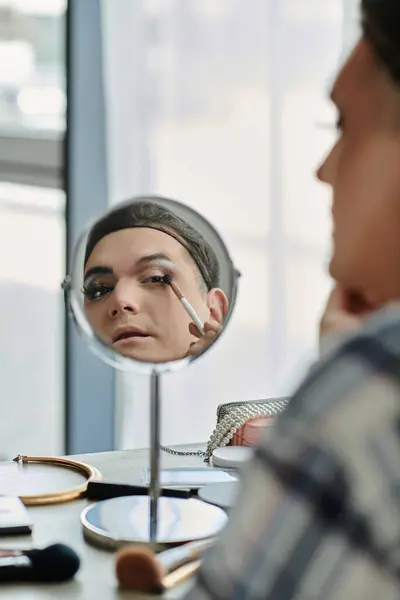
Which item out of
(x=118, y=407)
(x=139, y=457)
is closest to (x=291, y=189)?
(x=118, y=407)

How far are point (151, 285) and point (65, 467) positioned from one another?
259 millimetres

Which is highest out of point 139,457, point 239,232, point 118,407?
point 239,232

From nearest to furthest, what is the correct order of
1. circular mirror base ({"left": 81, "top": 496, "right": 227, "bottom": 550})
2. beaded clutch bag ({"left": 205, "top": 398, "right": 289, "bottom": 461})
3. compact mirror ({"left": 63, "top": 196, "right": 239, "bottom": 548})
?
circular mirror base ({"left": 81, "top": 496, "right": 227, "bottom": 550}) < compact mirror ({"left": 63, "top": 196, "right": 239, "bottom": 548}) < beaded clutch bag ({"left": 205, "top": 398, "right": 289, "bottom": 461})

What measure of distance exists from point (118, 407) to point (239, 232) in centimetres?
57

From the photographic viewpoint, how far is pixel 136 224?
1.04 m

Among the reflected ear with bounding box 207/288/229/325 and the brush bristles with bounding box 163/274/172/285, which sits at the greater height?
the brush bristles with bounding box 163/274/172/285

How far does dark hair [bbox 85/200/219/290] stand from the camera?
103 centimetres

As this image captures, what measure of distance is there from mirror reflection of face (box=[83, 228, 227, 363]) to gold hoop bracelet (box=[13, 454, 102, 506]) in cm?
15

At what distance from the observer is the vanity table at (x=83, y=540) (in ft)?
2.63

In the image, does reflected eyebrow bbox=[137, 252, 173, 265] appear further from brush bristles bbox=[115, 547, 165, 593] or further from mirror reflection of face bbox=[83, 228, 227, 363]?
brush bristles bbox=[115, 547, 165, 593]

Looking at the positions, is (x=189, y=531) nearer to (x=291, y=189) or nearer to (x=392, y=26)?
(x=392, y=26)

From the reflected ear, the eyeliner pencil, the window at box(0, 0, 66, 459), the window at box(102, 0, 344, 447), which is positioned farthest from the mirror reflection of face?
the window at box(0, 0, 66, 459)

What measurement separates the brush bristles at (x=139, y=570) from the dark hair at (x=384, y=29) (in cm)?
40

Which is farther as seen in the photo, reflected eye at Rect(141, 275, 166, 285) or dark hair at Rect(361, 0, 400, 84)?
reflected eye at Rect(141, 275, 166, 285)
